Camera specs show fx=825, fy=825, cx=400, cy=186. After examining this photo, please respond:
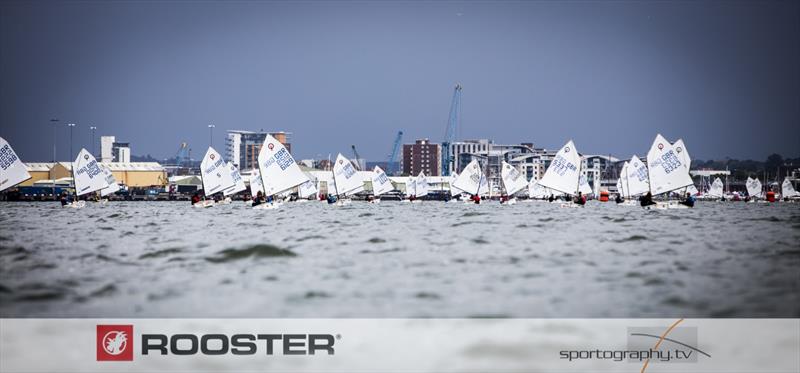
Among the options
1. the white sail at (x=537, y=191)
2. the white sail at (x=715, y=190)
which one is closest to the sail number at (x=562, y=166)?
the white sail at (x=537, y=191)

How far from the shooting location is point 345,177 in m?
80.1

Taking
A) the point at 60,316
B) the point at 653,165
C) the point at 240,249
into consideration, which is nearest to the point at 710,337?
the point at 60,316

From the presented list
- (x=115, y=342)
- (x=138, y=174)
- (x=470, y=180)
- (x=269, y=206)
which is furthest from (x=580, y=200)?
(x=138, y=174)

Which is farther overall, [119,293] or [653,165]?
[653,165]

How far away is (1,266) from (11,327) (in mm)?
7683

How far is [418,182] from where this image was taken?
403 feet

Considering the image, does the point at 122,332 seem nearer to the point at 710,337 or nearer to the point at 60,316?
the point at 60,316

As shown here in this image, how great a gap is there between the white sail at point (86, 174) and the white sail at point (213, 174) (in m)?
10.8

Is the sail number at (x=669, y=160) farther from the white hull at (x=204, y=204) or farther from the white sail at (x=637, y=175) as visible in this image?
the white hull at (x=204, y=204)

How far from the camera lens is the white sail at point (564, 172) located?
6322 centimetres

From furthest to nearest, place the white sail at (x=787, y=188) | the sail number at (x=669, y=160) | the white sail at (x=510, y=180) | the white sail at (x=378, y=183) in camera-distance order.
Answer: the white sail at (x=378, y=183), the white sail at (x=510, y=180), the sail number at (x=669, y=160), the white sail at (x=787, y=188)

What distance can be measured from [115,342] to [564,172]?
187 ft

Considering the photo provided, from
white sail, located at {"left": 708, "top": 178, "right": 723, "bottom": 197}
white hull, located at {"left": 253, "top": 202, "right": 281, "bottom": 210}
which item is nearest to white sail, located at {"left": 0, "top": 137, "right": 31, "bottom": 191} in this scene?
white hull, located at {"left": 253, "top": 202, "right": 281, "bottom": 210}

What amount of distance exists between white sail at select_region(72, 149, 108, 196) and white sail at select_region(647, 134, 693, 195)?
150 ft
